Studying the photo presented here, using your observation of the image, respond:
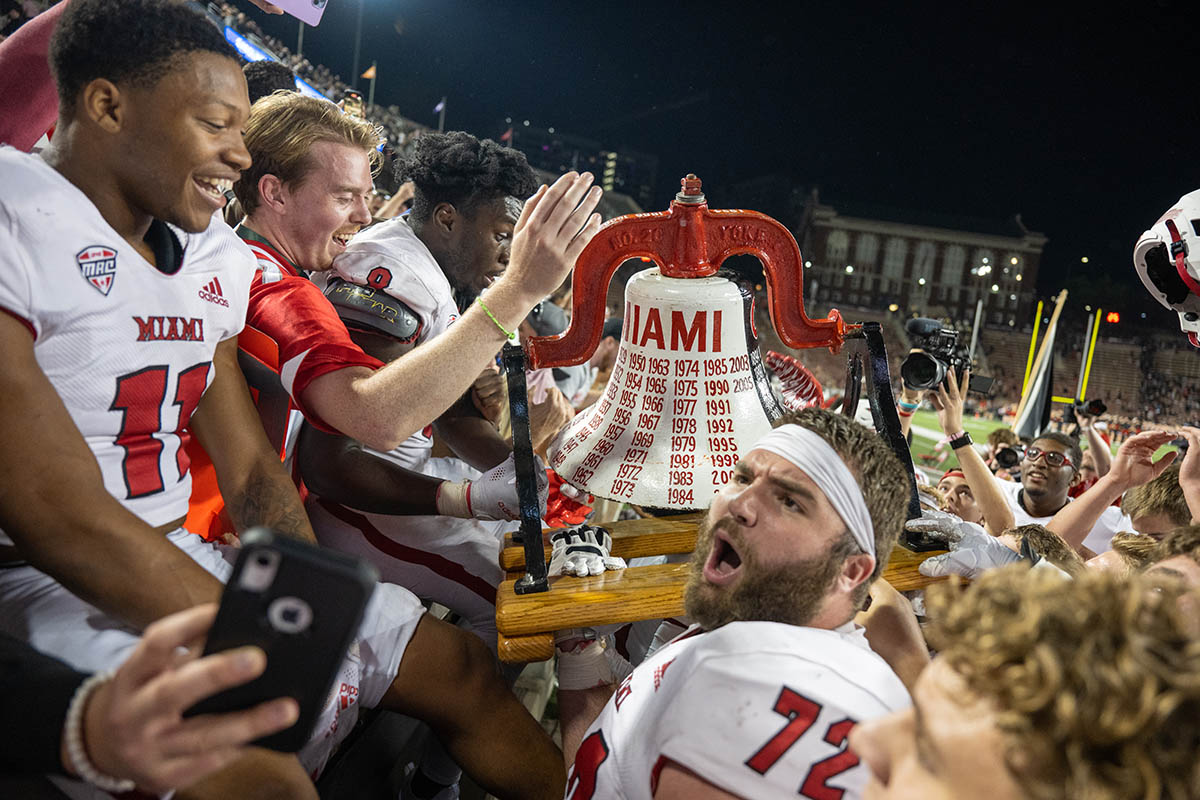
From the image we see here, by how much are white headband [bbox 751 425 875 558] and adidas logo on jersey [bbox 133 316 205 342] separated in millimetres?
1278

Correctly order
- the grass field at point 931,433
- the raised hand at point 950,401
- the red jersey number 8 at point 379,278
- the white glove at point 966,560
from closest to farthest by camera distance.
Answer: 1. the white glove at point 966,560
2. the red jersey number 8 at point 379,278
3. the raised hand at point 950,401
4. the grass field at point 931,433

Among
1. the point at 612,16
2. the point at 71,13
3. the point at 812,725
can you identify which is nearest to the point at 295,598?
the point at 812,725

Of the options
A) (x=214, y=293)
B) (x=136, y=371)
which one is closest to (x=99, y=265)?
(x=136, y=371)

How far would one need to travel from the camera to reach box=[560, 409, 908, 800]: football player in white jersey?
1.32 meters

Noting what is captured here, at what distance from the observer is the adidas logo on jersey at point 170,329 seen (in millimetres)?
1507

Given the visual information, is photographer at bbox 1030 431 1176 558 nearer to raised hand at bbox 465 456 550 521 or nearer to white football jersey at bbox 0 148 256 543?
raised hand at bbox 465 456 550 521

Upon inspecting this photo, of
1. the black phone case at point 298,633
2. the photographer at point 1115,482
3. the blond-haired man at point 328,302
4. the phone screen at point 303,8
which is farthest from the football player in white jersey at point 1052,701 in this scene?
the photographer at point 1115,482

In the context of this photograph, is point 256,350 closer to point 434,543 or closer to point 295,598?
point 434,543

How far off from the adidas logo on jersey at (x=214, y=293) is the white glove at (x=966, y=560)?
70.5 inches

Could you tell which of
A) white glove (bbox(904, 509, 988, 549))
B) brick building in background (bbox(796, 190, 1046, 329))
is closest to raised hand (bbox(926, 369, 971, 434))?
white glove (bbox(904, 509, 988, 549))

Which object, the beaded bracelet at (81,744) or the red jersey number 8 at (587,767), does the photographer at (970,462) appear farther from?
the beaded bracelet at (81,744)

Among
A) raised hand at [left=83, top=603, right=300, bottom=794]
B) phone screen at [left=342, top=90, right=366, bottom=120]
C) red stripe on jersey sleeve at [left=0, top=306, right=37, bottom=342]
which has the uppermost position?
phone screen at [left=342, top=90, right=366, bottom=120]

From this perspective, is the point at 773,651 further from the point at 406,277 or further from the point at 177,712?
the point at 406,277

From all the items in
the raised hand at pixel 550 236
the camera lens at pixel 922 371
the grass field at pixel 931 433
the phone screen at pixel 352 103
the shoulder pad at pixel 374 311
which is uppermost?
the phone screen at pixel 352 103
